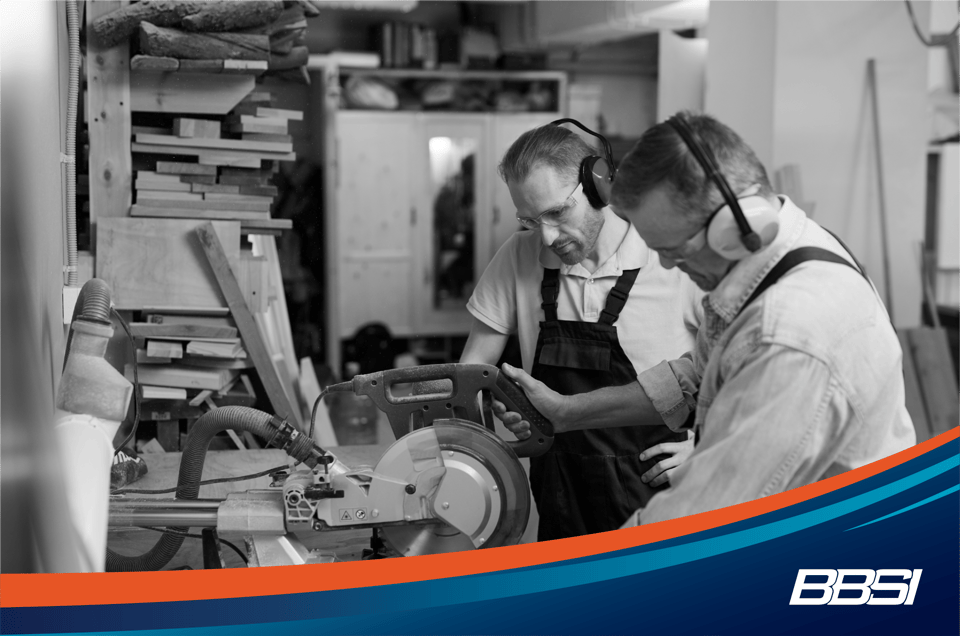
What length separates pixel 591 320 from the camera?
207 centimetres

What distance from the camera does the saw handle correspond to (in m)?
1.83

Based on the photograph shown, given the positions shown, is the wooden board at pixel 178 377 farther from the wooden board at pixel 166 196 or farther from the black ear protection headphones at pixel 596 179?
the black ear protection headphones at pixel 596 179

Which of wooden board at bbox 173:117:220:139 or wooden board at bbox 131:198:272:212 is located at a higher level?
wooden board at bbox 173:117:220:139

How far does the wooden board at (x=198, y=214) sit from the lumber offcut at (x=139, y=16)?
0.50 m

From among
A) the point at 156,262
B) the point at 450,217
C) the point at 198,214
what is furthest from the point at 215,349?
the point at 450,217

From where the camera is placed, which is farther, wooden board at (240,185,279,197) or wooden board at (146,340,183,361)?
wooden board at (240,185,279,197)

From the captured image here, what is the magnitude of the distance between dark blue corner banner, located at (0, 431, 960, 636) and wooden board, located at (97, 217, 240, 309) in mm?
1381

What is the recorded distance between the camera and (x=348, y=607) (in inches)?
55.6

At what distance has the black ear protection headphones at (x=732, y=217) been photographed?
4.03 feet

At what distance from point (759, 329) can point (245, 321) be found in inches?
72.3

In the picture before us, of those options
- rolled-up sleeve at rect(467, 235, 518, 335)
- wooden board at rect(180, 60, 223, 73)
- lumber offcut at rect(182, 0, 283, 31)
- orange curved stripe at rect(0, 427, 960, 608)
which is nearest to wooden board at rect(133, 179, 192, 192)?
wooden board at rect(180, 60, 223, 73)

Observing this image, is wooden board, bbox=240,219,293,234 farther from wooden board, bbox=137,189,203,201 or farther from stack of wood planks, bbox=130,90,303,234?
wooden board, bbox=137,189,203,201

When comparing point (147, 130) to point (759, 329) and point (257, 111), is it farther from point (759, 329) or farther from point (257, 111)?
point (759, 329)

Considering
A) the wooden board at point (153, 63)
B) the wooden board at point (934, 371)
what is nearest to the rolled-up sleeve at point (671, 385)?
the wooden board at point (153, 63)
